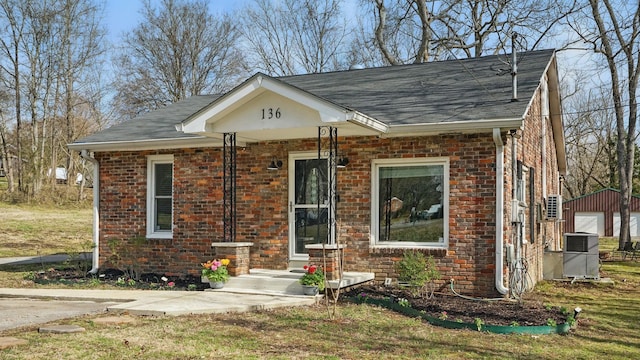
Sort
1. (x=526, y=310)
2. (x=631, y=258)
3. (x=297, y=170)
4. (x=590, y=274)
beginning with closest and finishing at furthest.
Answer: (x=526, y=310), (x=297, y=170), (x=590, y=274), (x=631, y=258)

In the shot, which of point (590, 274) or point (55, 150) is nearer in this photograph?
point (590, 274)

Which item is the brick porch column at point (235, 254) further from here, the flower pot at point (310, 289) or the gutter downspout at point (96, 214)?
the gutter downspout at point (96, 214)

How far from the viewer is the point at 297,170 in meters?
11.4

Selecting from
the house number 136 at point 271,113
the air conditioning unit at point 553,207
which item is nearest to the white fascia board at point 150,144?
the house number 136 at point 271,113

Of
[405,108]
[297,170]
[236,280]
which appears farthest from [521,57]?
[236,280]

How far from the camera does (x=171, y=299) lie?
367 inches

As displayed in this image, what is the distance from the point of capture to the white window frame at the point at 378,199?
1011cm

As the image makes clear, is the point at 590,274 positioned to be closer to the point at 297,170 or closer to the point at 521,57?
the point at 521,57

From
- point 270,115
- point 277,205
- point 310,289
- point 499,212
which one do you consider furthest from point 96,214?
point 499,212

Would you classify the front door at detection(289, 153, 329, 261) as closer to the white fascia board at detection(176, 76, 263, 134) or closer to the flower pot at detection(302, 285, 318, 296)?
the flower pot at detection(302, 285, 318, 296)

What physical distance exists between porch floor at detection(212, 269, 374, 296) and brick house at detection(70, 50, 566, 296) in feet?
1.68

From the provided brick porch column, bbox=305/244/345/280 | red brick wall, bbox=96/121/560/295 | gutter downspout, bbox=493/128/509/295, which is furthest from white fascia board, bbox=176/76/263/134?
gutter downspout, bbox=493/128/509/295

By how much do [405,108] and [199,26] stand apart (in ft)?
90.0

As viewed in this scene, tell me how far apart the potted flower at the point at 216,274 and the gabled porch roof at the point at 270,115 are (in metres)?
2.24
